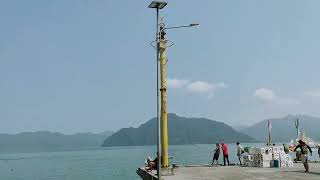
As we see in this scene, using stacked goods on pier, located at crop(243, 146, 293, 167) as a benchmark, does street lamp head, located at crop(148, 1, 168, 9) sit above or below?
above

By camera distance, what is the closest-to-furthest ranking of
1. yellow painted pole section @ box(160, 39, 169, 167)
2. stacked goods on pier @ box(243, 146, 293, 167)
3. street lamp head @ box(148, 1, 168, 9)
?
street lamp head @ box(148, 1, 168, 9) → yellow painted pole section @ box(160, 39, 169, 167) → stacked goods on pier @ box(243, 146, 293, 167)

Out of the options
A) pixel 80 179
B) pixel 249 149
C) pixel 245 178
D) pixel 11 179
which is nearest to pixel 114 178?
pixel 80 179

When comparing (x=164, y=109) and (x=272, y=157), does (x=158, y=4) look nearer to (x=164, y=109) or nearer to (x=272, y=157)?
(x=164, y=109)

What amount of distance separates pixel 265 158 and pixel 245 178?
794 centimetres

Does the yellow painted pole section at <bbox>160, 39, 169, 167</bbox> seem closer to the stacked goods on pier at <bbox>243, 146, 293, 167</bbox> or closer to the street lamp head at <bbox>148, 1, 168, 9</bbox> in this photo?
the street lamp head at <bbox>148, 1, 168, 9</bbox>

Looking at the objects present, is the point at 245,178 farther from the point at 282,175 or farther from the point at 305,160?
the point at 305,160

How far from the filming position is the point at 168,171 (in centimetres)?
2544

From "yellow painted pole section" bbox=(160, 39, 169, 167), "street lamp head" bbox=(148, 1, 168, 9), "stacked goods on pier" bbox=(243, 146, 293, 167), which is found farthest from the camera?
"stacked goods on pier" bbox=(243, 146, 293, 167)

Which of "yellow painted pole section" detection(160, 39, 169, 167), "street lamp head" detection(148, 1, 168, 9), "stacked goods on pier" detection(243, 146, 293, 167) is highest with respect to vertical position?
"street lamp head" detection(148, 1, 168, 9)

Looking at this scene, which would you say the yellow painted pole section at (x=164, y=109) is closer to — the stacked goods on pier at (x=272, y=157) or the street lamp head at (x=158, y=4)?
the street lamp head at (x=158, y=4)

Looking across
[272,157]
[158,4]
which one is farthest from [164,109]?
[272,157]

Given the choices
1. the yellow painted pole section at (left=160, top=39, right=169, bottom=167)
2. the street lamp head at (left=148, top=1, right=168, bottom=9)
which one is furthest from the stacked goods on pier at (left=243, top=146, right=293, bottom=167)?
the street lamp head at (left=148, top=1, right=168, bottom=9)

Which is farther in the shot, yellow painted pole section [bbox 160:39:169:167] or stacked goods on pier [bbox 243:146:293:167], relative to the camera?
stacked goods on pier [bbox 243:146:293:167]

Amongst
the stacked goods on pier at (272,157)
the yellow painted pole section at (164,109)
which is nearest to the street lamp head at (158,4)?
the yellow painted pole section at (164,109)
